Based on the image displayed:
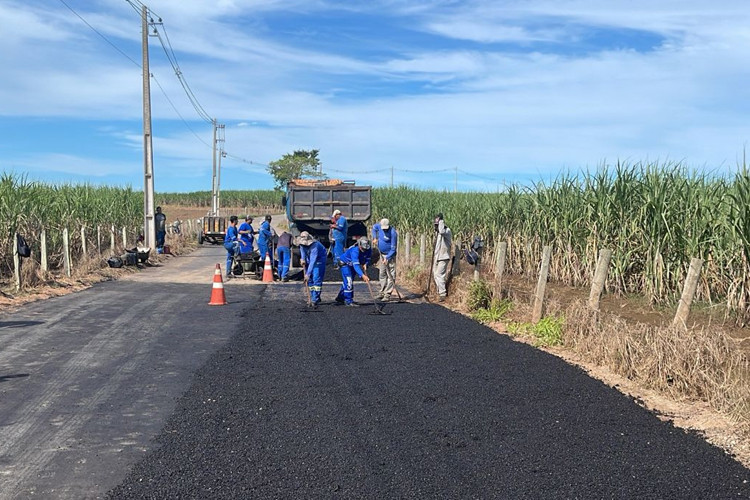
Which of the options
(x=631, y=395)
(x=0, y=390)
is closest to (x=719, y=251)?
(x=631, y=395)

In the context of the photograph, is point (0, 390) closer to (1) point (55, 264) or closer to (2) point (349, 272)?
A: (2) point (349, 272)

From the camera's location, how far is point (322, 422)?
6184mm

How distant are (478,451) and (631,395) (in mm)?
2583

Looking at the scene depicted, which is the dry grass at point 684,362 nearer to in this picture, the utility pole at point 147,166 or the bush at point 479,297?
the bush at point 479,297

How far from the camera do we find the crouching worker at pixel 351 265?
13.9 m

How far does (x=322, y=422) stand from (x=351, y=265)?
795cm

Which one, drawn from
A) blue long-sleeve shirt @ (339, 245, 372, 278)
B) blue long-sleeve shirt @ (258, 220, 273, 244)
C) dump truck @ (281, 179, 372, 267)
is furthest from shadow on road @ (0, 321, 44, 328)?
dump truck @ (281, 179, 372, 267)

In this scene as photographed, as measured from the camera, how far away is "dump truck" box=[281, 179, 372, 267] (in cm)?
2227

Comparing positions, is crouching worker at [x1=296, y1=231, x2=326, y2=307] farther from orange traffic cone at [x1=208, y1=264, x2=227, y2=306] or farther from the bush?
the bush

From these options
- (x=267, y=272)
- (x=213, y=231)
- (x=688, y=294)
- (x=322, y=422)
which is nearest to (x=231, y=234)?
(x=267, y=272)

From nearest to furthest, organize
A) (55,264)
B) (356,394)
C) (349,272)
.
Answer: (356,394), (349,272), (55,264)

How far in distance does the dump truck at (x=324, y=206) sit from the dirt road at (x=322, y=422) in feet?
37.5

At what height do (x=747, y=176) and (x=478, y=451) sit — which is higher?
(x=747, y=176)

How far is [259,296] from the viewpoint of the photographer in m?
15.8
